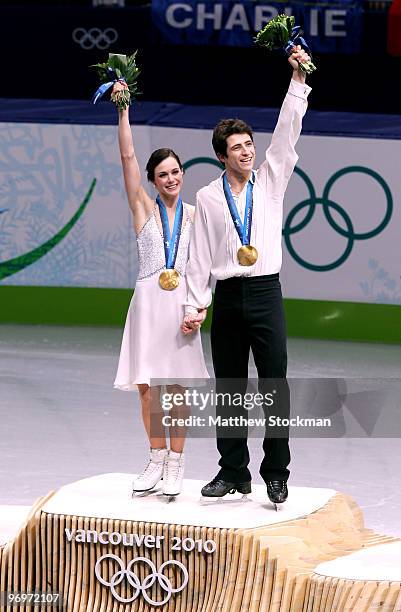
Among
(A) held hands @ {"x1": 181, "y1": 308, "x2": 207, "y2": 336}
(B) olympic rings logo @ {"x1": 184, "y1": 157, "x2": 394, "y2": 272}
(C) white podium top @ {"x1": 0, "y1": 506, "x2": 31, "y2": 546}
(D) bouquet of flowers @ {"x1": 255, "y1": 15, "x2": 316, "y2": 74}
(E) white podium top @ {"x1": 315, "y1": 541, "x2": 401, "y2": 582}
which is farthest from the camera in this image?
(B) olympic rings logo @ {"x1": 184, "y1": 157, "x2": 394, "y2": 272}

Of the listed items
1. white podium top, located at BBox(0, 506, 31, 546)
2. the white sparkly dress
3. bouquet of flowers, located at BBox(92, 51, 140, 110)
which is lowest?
white podium top, located at BBox(0, 506, 31, 546)

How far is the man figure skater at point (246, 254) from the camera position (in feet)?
20.2

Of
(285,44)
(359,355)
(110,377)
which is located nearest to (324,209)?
(359,355)

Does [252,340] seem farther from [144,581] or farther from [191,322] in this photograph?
[144,581]

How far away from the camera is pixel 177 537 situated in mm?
6133

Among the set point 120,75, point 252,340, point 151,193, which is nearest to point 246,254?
point 252,340

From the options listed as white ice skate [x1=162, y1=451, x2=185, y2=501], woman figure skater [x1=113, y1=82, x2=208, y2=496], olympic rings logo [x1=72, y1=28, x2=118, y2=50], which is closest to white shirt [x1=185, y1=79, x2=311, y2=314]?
woman figure skater [x1=113, y1=82, x2=208, y2=496]

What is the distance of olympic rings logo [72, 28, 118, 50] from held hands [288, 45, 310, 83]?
22.1 ft

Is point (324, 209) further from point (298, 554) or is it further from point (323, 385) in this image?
point (298, 554)

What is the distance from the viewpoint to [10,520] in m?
6.91

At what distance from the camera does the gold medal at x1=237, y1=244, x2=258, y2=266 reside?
6137 mm

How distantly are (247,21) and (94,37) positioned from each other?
50.0 inches

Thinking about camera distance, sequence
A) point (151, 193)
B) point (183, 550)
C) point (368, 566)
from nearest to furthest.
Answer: point (368, 566) < point (183, 550) < point (151, 193)

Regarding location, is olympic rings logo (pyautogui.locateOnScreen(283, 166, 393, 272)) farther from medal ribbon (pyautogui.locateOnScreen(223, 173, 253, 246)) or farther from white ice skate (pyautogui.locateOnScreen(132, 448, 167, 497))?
medal ribbon (pyautogui.locateOnScreen(223, 173, 253, 246))
